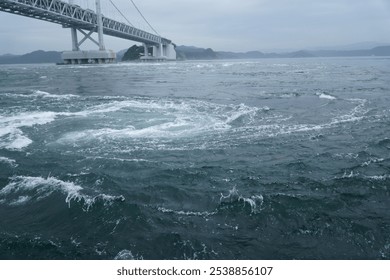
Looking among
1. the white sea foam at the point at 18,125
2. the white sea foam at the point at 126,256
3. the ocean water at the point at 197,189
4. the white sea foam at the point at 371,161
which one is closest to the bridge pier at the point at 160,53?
the white sea foam at the point at 18,125

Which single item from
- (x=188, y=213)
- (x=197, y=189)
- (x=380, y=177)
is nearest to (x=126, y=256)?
(x=188, y=213)

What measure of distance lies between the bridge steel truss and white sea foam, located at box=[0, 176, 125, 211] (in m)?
68.4

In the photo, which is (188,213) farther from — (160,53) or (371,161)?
(160,53)

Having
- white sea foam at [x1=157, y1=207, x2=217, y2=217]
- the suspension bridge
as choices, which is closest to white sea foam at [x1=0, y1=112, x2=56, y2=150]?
white sea foam at [x1=157, y1=207, x2=217, y2=217]

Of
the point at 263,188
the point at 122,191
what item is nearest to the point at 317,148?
the point at 263,188

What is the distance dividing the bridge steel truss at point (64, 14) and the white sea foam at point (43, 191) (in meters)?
68.4

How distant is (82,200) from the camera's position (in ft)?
24.1

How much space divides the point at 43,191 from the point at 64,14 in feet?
272

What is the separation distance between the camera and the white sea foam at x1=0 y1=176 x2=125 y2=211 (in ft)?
24.0

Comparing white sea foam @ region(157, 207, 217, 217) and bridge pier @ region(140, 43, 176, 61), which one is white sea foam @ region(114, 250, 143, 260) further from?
bridge pier @ region(140, 43, 176, 61)

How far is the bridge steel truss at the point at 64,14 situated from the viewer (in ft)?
216
